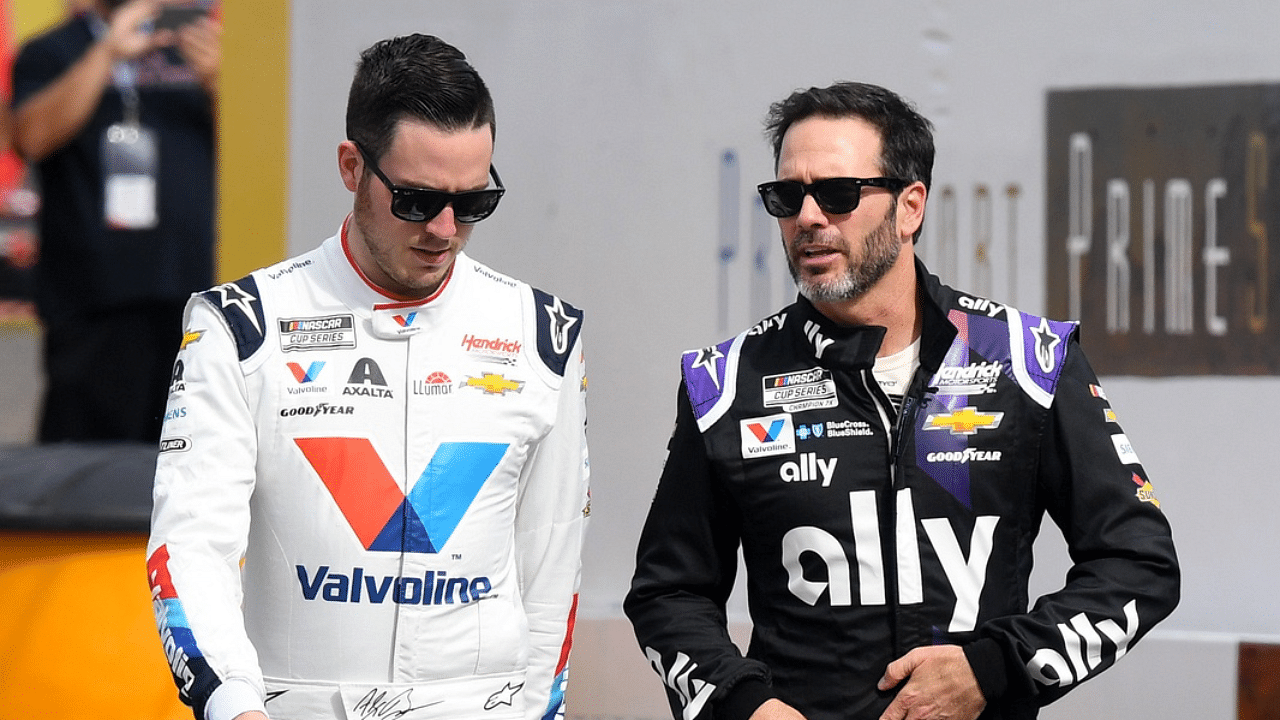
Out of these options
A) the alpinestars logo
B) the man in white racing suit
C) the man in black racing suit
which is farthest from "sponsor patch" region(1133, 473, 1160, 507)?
the alpinestars logo

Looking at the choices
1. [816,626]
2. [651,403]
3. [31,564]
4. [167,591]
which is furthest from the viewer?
[651,403]

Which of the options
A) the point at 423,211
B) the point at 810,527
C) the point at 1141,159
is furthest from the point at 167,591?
the point at 1141,159

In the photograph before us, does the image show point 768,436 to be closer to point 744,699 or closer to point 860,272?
point 860,272

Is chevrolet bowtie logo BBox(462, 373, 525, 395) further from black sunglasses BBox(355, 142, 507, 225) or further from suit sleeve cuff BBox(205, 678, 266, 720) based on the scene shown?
suit sleeve cuff BBox(205, 678, 266, 720)

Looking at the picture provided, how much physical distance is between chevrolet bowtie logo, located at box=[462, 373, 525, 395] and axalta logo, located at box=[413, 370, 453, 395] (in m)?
0.03

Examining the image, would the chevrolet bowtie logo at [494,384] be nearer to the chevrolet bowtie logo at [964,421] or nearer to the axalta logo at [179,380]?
the axalta logo at [179,380]

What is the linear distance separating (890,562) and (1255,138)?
266 cm

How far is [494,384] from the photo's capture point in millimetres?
2820

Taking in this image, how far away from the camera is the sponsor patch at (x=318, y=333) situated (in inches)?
108

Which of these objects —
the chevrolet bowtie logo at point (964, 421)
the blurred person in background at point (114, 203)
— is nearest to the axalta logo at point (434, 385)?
the chevrolet bowtie logo at point (964, 421)

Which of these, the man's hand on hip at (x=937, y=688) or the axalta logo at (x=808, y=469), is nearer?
the man's hand on hip at (x=937, y=688)

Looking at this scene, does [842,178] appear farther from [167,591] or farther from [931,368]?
[167,591]

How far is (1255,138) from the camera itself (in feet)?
15.3

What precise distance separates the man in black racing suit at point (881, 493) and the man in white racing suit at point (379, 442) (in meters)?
0.31
